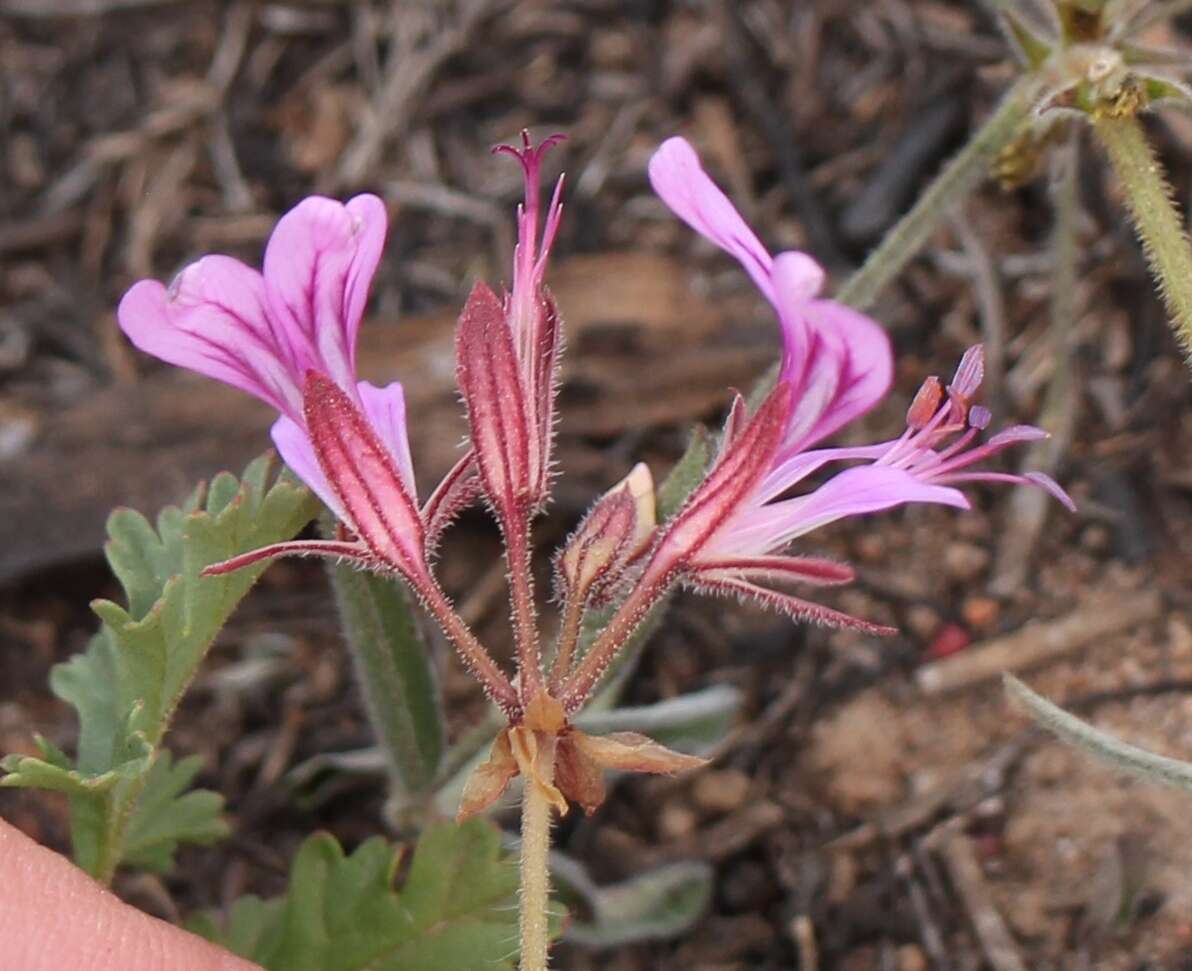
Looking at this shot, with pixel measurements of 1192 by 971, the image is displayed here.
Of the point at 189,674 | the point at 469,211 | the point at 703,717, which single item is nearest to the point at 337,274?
the point at 189,674

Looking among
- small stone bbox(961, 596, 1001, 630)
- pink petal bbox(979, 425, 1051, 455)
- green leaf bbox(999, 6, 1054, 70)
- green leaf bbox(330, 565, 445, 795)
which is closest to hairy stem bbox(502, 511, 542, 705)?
green leaf bbox(330, 565, 445, 795)

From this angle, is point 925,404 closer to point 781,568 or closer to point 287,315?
point 781,568

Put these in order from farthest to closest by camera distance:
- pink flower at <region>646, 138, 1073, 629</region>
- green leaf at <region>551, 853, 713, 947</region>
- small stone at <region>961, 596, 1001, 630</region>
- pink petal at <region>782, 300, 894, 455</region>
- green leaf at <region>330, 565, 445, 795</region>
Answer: small stone at <region>961, 596, 1001, 630</region>, green leaf at <region>551, 853, 713, 947</region>, green leaf at <region>330, 565, 445, 795</region>, pink flower at <region>646, 138, 1073, 629</region>, pink petal at <region>782, 300, 894, 455</region>

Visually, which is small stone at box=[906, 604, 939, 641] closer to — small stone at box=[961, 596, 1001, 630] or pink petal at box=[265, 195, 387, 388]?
small stone at box=[961, 596, 1001, 630]

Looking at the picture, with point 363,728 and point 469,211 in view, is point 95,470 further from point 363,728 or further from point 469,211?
point 469,211

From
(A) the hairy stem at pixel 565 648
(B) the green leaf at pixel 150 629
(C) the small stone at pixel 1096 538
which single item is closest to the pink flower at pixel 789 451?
(A) the hairy stem at pixel 565 648

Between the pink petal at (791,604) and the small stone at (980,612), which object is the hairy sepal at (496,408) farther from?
the small stone at (980,612)

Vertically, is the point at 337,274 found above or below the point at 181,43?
below
